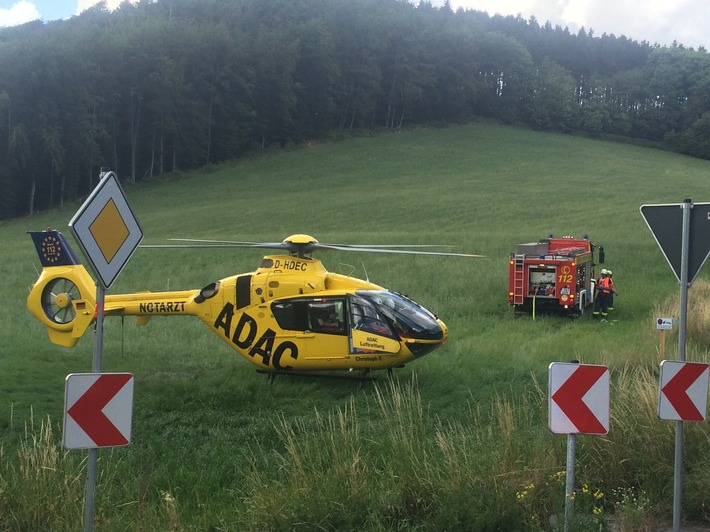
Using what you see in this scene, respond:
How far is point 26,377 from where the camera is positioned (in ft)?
39.0

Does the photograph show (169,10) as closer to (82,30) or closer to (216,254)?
(82,30)

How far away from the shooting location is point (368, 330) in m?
11.3

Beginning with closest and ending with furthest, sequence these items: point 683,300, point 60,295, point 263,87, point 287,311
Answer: point 683,300
point 287,311
point 60,295
point 263,87

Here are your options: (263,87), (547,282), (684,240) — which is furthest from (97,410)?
(263,87)

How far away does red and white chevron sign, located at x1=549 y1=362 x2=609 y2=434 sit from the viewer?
5.66 m

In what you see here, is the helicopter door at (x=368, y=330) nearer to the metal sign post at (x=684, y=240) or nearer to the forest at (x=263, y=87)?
the metal sign post at (x=684, y=240)

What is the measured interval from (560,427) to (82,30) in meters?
67.8

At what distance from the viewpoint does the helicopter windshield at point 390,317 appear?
1120 centimetres

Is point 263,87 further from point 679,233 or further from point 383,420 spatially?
point 679,233

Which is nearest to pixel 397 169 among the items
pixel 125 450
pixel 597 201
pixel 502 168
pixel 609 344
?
pixel 502 168

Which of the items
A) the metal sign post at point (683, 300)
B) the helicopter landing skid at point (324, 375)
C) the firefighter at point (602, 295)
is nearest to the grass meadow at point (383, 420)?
the helicopter landing skid at point (324, 375)

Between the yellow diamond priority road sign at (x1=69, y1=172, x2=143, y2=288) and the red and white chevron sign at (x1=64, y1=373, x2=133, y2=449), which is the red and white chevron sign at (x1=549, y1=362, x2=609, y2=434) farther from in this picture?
the yellow diamond priority road sign at (x1=69, y1=172, x2=143, y2=288)

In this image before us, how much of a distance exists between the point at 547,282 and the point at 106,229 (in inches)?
586

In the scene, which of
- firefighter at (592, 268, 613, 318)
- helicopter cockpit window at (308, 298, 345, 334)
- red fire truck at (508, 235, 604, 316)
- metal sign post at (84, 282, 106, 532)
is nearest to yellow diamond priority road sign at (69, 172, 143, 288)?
metal sign post at (84, 282, 106, 532)
